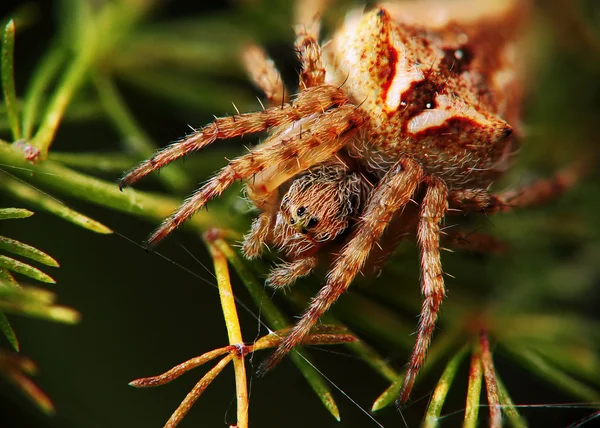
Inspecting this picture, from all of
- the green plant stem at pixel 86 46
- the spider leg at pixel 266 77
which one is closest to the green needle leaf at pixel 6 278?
the green plant stem at pixel 86 46

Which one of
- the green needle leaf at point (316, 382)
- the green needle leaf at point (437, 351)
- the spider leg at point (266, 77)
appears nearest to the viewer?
the green needle leaf at point (316, 382)

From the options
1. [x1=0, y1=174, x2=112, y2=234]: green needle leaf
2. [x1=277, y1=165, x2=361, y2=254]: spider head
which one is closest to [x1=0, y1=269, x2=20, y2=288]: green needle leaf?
[x1=0, y1=174, x2=112, y2=234]: green needle leaf

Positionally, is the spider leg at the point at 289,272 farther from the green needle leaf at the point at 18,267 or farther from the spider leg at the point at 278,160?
the green needle leaf at the point at 18,267

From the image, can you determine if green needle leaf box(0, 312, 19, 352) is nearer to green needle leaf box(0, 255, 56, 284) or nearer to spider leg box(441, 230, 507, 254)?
green needle leaf box(0, 255, 56, 284)

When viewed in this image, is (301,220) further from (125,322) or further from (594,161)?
(594,161)

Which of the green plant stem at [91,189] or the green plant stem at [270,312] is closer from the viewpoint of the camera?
the green plant stem at [270,312]

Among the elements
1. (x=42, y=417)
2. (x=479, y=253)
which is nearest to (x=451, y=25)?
(x=479, y=253)

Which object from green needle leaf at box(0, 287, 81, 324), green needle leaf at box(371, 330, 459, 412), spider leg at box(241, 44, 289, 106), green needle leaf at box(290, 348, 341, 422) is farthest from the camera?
spider leg at box(241, 44, 289, 106)
